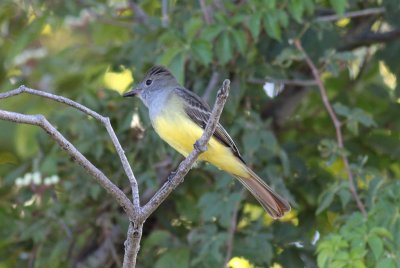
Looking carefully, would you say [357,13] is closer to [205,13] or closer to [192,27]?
[205,13]

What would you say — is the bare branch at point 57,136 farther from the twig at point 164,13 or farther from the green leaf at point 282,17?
the twig at point 164,13

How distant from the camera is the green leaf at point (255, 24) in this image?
16.3ft

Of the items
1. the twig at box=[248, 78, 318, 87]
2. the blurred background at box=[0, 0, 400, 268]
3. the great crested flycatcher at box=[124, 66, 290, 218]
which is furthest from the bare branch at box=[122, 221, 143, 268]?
the twig at box=[248, 78, 318, 87]

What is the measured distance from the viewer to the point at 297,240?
5.31 metres

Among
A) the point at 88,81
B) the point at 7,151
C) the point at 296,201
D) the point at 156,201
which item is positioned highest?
the point at 156,201

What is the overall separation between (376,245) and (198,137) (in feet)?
3.27

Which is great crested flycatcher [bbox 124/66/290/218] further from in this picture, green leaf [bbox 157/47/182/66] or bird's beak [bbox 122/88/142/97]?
bird's beak [bbox 122/88/142/97]

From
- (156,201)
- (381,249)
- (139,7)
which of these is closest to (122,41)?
(139,7)

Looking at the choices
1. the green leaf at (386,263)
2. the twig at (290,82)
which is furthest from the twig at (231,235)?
the green leaf at (386,263)

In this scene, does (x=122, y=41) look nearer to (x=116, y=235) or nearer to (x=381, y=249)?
(x=116, y=235)

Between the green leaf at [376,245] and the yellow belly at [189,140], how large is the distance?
761 mm

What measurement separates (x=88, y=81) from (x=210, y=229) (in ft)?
4.53

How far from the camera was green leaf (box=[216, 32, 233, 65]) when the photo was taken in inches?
202

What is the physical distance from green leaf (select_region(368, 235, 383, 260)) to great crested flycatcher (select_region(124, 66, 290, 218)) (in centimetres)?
51
